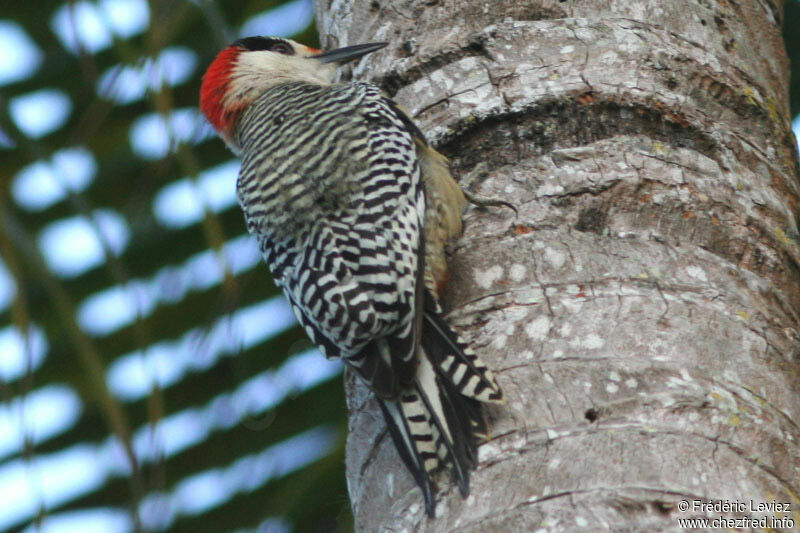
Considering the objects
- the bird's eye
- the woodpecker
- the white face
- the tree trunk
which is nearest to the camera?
the tree trunk

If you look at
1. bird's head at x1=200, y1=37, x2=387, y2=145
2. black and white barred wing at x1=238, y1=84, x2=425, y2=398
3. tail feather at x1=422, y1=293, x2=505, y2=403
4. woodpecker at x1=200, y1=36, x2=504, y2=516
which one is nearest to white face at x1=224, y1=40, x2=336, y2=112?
bird's head at x1=200, y1=37, x2=387, y2=145

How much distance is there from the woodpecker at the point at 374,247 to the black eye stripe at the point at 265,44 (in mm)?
800

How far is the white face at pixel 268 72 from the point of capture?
3697mm

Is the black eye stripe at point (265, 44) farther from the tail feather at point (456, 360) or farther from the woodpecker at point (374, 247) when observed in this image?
the tail feather at point (456, 360)

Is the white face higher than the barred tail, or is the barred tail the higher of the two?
the white face

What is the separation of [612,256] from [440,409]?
1.66 ft

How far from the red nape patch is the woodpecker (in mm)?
475

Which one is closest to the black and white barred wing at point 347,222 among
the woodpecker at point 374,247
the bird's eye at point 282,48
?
the woodpecker at point 374,247

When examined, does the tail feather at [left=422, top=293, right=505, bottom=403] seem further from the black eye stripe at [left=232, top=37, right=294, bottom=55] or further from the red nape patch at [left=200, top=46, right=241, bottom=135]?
the black eye stripe at [left=232, top=37, right=294, bottom=55]

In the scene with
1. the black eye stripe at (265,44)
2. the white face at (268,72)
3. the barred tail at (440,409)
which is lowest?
the barred tail at (440,409)

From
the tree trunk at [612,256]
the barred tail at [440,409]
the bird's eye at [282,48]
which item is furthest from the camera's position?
the bird's eye at [282,48]

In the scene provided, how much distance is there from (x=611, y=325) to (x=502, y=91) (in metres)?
0.76

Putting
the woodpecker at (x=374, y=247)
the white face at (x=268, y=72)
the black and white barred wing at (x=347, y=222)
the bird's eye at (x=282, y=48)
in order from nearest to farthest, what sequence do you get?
the woodpecker at (x=374, y=247) → the black and white barred wing at (x=347, y=222) → the white face at (x=268, y=72) → the bird's eye at (x=282, y=48)

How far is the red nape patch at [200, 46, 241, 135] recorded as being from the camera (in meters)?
3.71
